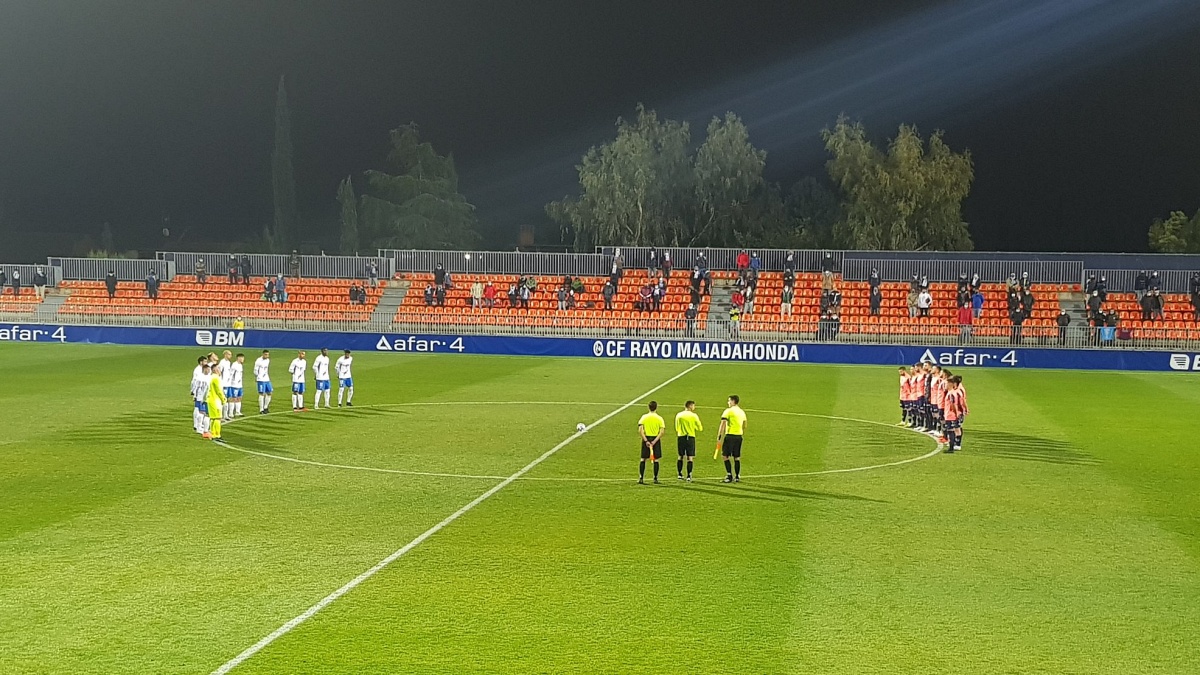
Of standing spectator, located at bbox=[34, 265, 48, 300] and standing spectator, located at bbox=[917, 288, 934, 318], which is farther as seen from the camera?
standing spectator, located at bbox=[34, 265, 48, 300]

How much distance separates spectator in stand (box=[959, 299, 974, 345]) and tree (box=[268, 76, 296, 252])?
58.3m

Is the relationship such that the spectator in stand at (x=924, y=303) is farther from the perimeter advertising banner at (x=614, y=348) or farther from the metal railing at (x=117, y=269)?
the metal railing at (x=117, y=269)

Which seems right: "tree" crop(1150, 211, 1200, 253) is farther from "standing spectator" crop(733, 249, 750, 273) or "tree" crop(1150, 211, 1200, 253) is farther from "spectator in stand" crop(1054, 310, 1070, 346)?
"standing spectator" crop(733, 249, 750, 273)

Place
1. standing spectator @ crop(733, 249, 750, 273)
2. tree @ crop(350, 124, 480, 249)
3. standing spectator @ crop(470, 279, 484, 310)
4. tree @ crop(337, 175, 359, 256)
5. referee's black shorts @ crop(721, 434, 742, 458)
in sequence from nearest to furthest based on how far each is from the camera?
referee's black shorts @ crop(721, 434, 742, 458), standing spectator @ crop(470, 279, 484, 310), standing spectator @ crop(733, 249, 750, 273), tree @ crop(350, 124, 480, 249), tree @ crop(337, 175, 359, 256)

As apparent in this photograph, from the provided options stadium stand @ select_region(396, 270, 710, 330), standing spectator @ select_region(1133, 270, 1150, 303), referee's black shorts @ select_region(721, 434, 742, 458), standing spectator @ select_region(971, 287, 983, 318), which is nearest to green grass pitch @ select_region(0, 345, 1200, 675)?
referee's black shorts @ select_region(721, 434, 742, 458)

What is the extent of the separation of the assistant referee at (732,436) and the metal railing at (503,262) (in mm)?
35473

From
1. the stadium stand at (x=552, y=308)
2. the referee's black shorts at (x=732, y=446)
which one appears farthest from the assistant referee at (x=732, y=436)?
the stadium stand at (x=552, y=308)

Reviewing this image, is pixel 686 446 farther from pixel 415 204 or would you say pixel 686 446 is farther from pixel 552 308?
pixel 415 204

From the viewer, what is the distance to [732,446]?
17938mm

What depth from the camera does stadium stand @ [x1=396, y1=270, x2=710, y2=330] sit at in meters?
47.0

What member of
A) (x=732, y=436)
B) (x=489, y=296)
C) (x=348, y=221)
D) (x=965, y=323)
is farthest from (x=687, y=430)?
(x=348, y=221)

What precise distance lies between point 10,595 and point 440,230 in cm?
7122

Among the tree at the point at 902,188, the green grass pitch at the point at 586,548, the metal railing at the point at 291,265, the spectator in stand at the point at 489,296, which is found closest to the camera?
the green grass pitch at the point at 586,548

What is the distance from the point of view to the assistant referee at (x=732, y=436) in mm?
17562
